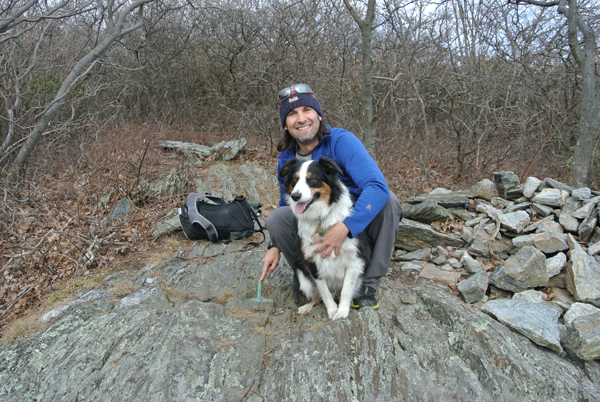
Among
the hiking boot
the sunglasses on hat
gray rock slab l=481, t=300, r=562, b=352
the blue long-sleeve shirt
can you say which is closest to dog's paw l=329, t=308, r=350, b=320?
the hiking boot

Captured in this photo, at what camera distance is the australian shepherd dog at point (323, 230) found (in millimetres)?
2512

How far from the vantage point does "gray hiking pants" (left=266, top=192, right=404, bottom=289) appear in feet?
8.91

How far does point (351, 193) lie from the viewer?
2.82 metres

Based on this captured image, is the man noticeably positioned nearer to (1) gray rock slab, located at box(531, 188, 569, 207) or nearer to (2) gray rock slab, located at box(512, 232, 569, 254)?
(2) gray rock slab, located at box(512, 232, 569, 254)

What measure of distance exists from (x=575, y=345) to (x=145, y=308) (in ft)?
10.3

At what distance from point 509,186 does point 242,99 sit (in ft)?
26.6

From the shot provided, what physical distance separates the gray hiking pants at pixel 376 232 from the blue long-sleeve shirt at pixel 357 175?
21 cm

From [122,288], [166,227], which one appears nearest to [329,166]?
[122,288]

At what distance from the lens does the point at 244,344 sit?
250 centimetres

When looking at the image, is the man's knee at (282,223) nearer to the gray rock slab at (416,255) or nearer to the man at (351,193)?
the man at (351,193)

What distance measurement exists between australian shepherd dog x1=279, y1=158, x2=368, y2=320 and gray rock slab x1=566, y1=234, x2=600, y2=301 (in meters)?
1.68

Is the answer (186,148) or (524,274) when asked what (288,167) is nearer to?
(524,274)

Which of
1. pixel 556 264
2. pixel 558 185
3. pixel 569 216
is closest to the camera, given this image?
pixel 556 264

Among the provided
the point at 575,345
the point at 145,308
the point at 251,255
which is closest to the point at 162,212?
the point at 251,255
